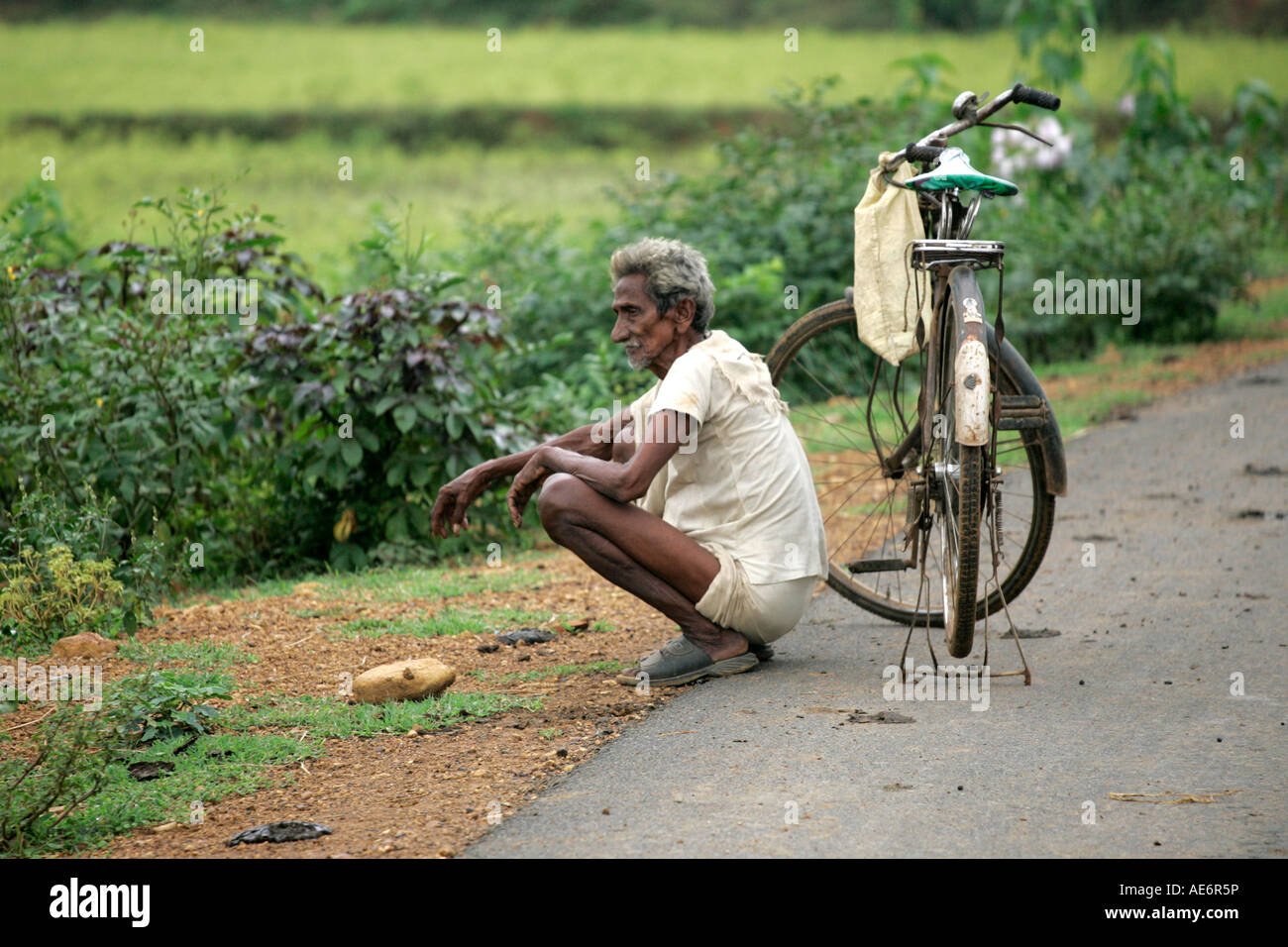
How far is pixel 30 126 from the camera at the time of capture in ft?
64.6

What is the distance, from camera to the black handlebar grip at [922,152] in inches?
172

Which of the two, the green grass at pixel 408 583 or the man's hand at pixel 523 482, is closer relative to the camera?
the man's hand at pixel 523 482

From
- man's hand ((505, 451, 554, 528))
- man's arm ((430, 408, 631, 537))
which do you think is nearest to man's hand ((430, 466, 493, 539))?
man's arm ((430, 408, 631, 537))

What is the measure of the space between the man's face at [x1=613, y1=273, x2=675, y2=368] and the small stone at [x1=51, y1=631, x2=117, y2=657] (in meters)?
1.99

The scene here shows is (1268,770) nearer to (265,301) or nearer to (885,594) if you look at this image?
(885,594)

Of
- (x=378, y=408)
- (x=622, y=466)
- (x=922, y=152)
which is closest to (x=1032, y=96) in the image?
(x=922, y=152)

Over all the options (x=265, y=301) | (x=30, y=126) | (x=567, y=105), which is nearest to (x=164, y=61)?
(x=30, y=126)

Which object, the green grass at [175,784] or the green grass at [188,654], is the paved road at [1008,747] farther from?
the green grass at [188,654]

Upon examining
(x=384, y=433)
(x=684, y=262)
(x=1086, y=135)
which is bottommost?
(x=384, y=433)

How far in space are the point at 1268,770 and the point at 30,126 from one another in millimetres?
19751

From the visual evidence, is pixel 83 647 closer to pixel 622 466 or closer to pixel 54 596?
pixel 54 596

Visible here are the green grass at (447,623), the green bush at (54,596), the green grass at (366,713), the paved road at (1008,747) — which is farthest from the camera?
the green grass at (447,623)

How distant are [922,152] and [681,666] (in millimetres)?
1708

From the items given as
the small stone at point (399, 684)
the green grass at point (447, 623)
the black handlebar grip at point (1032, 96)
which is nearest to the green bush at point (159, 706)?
the small stone at point (399, 684)
